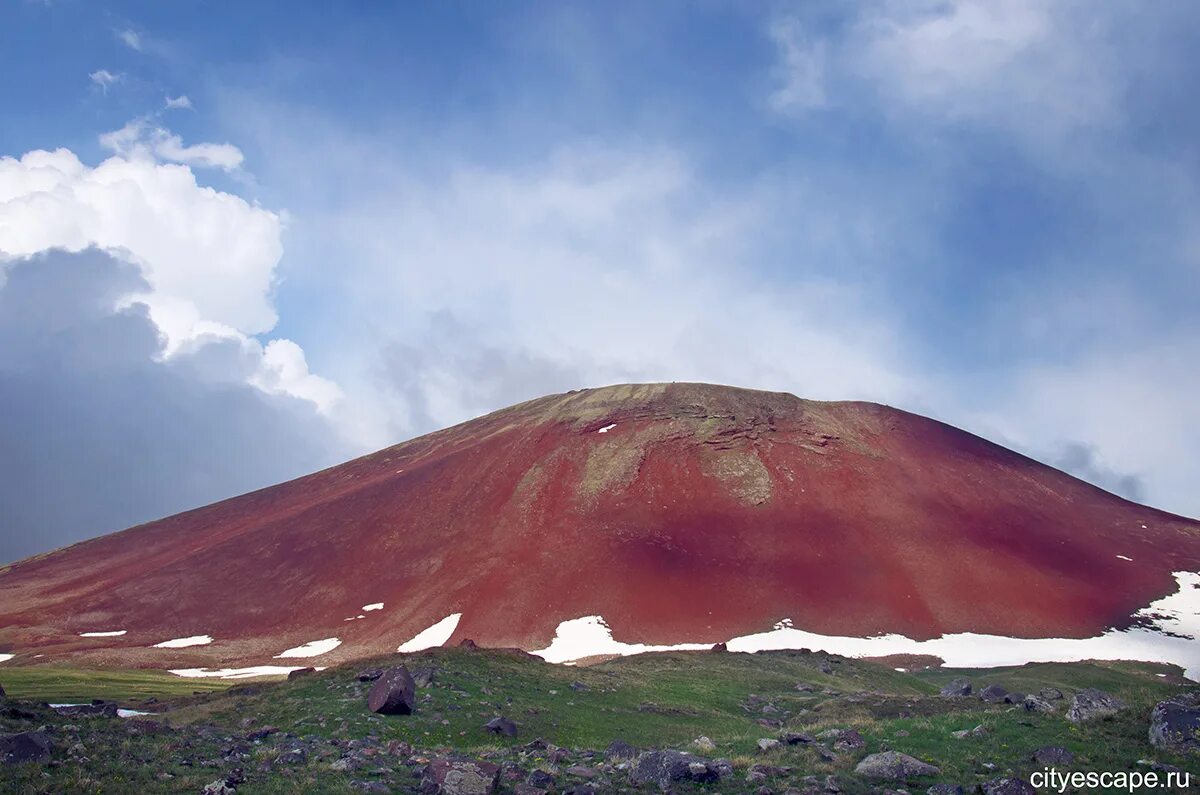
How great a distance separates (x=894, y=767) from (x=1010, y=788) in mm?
2630

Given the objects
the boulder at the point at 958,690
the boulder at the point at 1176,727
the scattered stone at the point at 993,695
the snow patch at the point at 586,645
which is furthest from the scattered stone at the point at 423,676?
the snow patch at the point at 586,645

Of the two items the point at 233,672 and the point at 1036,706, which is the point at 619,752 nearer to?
the point at 1036,706

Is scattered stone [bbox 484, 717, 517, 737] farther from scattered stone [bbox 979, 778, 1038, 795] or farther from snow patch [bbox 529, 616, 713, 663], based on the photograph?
snow patch [bbox 529, 616, 713, 663]

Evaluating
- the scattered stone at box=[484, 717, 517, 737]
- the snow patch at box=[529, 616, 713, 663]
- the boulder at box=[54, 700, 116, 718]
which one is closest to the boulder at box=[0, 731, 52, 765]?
the boulder at box=[54, 700, 116, 718]

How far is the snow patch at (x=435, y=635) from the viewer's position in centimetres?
5953

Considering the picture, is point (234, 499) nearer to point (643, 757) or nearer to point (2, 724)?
point (2, 724)

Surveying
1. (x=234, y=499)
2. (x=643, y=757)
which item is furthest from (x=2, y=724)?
(x=234, y=499)

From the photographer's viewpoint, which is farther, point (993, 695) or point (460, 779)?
point (993, 695)

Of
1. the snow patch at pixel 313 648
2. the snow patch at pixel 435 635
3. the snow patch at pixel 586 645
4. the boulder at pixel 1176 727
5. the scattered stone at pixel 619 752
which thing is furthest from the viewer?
the snow patch at pixel 313 648

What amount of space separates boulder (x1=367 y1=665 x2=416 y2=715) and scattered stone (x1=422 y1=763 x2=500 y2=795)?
31.2ft

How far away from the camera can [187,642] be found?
6556 centimetres

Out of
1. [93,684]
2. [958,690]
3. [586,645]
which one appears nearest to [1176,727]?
[958,690]

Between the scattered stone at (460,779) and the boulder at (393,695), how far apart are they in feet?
31.2

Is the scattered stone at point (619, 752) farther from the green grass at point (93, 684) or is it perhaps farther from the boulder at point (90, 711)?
the green grass at point (93, 684)
